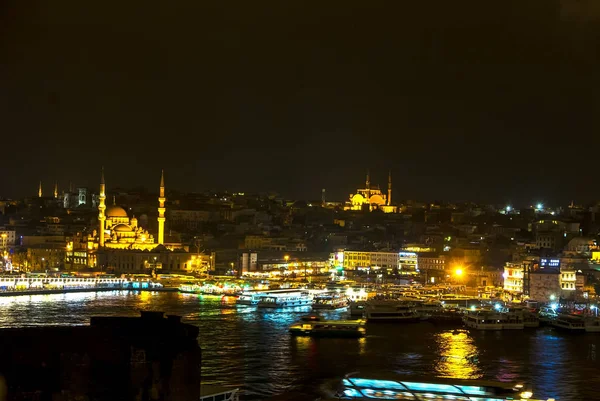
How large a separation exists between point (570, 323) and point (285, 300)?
17.9 ft

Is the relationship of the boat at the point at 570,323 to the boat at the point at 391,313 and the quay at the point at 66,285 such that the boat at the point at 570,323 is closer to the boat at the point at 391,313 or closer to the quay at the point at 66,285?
the boat at the point at 391,313

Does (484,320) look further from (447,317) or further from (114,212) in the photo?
(114,212)

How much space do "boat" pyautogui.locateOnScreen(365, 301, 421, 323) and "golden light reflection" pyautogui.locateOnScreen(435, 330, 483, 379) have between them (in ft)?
4.96

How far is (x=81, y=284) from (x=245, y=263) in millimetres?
5048

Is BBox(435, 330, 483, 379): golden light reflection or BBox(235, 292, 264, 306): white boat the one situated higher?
BBox(235, 292, 264, 306): white boat

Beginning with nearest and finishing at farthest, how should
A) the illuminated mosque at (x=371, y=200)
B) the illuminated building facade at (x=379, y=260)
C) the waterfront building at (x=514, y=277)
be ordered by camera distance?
the waterfront building at (x=514, y=277)
the illuminated building facade at (x=379, y=260)
the illuminated mosque at (x=371, y=200)

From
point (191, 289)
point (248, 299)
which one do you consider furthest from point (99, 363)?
point (191, 289)

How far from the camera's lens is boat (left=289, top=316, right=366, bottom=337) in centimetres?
1438

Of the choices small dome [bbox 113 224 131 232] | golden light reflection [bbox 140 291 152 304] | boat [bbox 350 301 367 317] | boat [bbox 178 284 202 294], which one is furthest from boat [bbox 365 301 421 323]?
small dome [bbox 113 224 131 232]

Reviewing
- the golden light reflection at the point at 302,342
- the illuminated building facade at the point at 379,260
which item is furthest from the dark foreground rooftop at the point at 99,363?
the illuminated building facade at the point at 379,260

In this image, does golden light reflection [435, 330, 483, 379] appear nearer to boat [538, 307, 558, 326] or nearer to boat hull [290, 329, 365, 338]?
boat hull [290, 329, 365, 338]

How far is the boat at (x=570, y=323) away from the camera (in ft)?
51.4

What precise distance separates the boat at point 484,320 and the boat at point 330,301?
3.09 meters

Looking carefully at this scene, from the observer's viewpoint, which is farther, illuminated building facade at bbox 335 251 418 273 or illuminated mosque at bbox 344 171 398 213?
illuminated mosque at bbox 344 171 398 213
